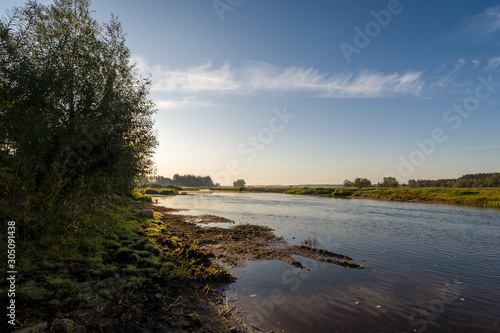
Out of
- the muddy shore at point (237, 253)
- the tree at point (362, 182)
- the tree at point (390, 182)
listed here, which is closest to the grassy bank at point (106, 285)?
the muddy shore at point (237, 253)

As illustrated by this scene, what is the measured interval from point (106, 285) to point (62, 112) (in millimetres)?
8102

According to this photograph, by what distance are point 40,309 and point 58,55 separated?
1062 centimetres

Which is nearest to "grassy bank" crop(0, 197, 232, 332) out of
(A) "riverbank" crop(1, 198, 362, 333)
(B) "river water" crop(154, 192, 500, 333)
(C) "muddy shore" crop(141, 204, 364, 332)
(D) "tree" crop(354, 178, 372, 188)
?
(A) "riverbank" crop(1, 198, 362, 333)

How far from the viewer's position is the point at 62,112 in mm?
10883

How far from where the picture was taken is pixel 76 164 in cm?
1112

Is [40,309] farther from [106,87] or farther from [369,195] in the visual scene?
Result: [369,195]

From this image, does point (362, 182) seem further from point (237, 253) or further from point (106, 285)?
point (106, 285)

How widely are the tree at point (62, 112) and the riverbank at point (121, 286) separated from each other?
2.05m


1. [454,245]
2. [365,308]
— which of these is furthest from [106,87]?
[454,245]

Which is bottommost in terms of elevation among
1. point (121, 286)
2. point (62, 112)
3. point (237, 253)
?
point (237, 253)

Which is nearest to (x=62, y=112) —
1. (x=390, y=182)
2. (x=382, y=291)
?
(x=382, y=291)

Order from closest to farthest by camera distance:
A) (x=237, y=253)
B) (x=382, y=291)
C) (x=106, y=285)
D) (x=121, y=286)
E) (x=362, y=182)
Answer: (x=106, y=285) → (x=121, y=286) → (x=382, y=291) → (x=237, y=253) → (x=362, y=182)

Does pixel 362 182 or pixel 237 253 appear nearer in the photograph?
pixel 237 253

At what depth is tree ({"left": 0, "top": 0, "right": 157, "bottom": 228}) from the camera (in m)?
8.32
